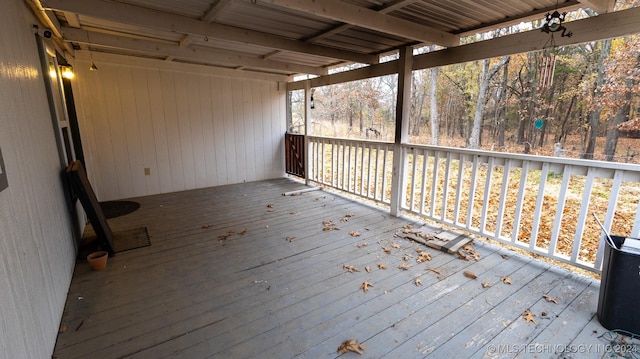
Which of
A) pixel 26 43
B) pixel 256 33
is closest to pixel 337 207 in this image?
pixel 256 33

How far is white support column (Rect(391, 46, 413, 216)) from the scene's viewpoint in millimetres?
3713

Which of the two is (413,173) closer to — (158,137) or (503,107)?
(158,137)

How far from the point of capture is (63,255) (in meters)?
2.28

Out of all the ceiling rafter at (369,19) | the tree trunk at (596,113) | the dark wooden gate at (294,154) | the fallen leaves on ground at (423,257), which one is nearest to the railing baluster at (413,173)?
the fallen leaves on ground at (423,257)

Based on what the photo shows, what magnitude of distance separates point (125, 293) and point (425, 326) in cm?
225

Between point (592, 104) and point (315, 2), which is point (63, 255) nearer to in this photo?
point (315, 2)

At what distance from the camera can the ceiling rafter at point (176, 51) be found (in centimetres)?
346

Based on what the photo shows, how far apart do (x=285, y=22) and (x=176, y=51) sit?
193cm

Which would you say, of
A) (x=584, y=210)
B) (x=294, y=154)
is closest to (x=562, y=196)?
(x=584, y=210)

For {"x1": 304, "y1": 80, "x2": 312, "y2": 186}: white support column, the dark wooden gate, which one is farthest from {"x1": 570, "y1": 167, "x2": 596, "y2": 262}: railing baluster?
the dark wooden gate

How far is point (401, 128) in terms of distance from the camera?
154 inches

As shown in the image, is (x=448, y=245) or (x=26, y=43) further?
(x=448, y=245)

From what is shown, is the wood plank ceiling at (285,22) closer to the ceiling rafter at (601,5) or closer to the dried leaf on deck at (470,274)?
the ceiling rafter at (601,5)

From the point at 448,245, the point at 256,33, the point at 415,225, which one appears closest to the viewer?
the point at 448,245
